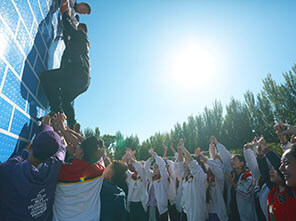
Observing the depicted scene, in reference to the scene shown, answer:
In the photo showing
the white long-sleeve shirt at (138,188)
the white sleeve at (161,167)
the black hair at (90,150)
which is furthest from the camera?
the white sleeve at (161,167)

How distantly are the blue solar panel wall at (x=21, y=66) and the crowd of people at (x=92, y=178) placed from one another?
19cm

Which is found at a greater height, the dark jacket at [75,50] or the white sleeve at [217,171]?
the dark jacket at [75,50]

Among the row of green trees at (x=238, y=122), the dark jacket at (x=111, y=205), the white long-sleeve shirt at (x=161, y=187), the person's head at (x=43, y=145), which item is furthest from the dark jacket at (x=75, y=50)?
the row of green trees at (x=238, y=122)

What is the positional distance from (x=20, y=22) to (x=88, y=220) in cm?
224

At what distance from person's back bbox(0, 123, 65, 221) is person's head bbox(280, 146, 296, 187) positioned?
2.27 meters

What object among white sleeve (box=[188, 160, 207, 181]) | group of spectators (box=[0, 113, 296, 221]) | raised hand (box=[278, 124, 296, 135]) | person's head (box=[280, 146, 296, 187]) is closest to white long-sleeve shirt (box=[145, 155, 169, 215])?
group of spectators (box=[0, 113, 296, 221])

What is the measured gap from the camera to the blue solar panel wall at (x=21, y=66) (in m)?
1.54

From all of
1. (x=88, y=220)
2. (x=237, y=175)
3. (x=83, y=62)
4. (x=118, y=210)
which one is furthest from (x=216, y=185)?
(x=83, y=62)

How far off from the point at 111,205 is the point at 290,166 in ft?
6.76

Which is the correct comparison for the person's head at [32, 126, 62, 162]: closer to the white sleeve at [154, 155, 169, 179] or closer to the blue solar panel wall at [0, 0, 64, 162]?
the blue solar panel wall at [0, 0, 64, 162]

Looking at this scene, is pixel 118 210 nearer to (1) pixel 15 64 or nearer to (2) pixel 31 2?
(1) pixel 15 64

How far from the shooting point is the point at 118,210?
2230 mm

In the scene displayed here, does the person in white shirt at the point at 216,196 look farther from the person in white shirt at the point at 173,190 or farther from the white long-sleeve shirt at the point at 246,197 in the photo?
the person in white shirt at the point at 173,190

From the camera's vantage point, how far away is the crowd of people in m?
1.44
